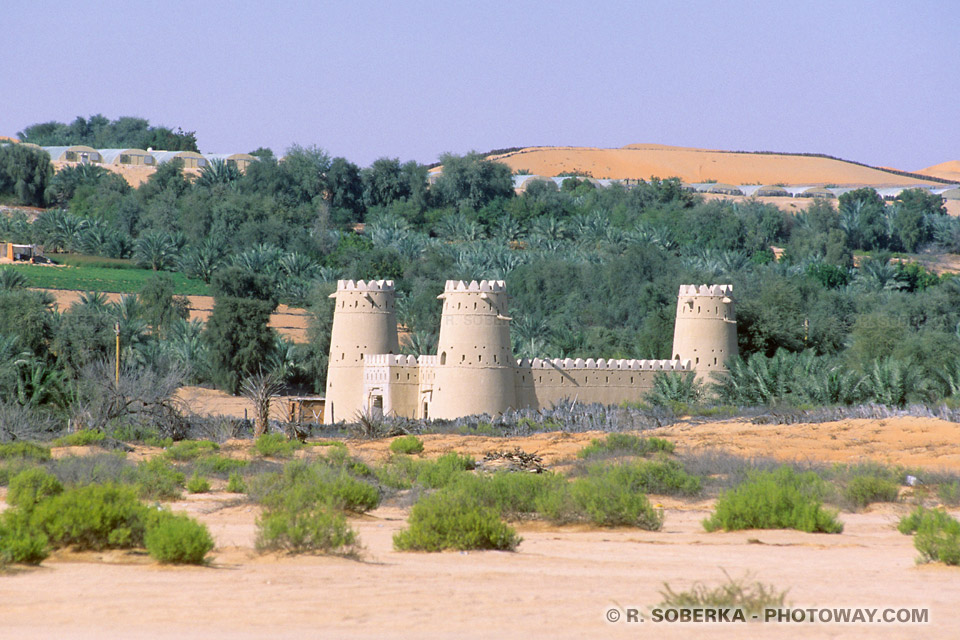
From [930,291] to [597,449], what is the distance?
37.3m

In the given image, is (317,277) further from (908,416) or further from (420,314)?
(908,416)

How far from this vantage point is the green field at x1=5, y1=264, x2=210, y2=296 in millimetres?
53469

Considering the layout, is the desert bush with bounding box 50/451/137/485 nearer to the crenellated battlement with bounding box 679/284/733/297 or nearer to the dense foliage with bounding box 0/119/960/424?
the dense foliage with bounding box 0/119/960/424

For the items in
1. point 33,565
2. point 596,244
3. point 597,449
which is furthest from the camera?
point 596,244

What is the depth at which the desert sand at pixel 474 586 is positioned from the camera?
26.8 feet

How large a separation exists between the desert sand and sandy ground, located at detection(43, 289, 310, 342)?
3709cm

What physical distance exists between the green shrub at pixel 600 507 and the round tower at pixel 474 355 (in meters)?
16.6

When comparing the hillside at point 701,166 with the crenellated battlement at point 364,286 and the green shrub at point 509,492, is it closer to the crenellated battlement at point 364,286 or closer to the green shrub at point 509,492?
the crenellated battlement at point 364,286

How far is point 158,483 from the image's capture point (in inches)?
666

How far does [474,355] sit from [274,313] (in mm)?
23948

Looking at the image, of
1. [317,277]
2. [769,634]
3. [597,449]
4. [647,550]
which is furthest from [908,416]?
[317,277]

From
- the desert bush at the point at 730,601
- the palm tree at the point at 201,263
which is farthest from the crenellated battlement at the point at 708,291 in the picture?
the palm tree at the point at 201,263

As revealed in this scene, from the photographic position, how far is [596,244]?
70.6m

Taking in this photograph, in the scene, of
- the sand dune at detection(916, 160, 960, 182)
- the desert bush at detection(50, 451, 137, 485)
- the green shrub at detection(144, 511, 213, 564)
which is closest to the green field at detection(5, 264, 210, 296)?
the desert bush at detection(50, 451, 137, 485)
